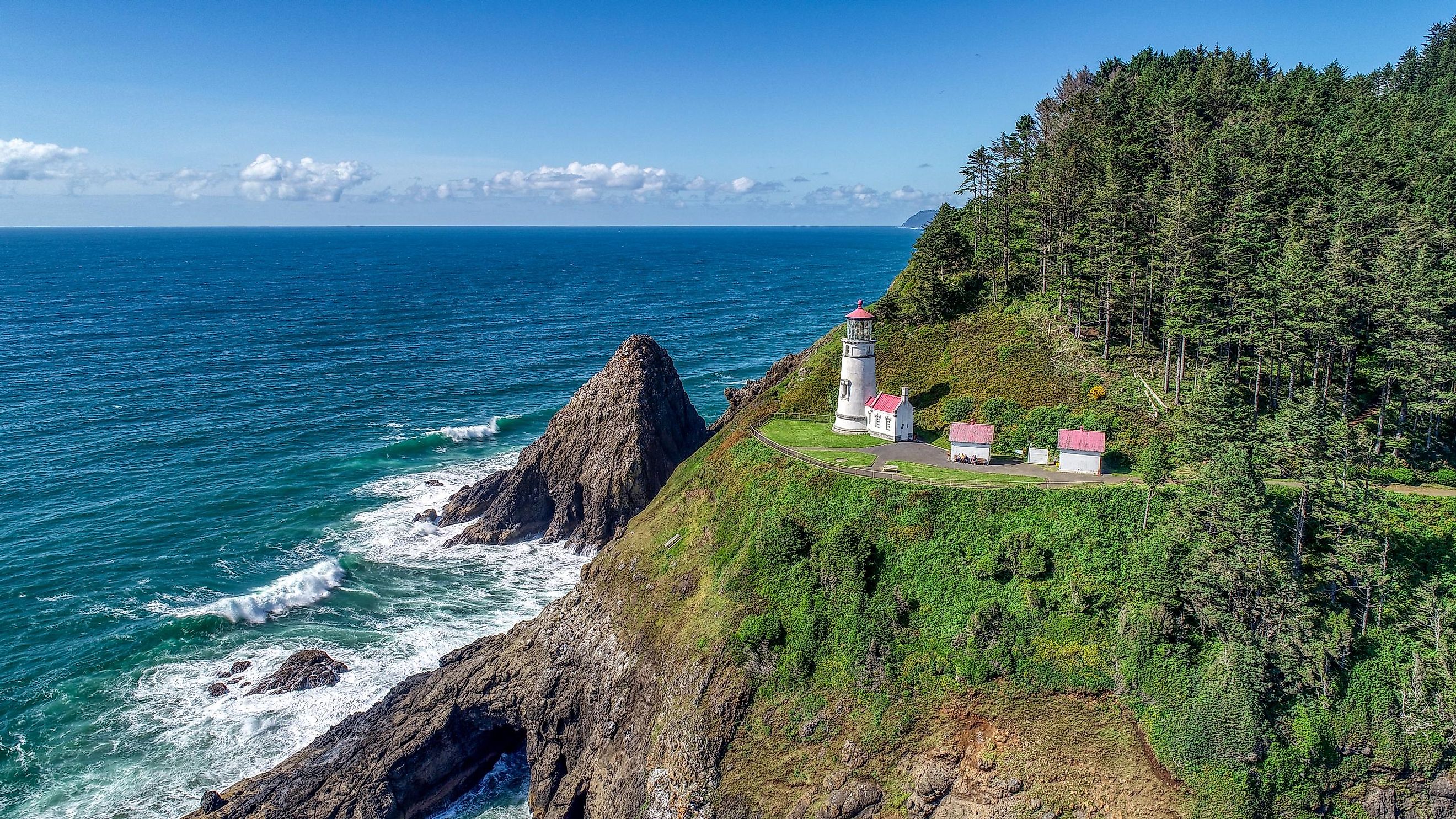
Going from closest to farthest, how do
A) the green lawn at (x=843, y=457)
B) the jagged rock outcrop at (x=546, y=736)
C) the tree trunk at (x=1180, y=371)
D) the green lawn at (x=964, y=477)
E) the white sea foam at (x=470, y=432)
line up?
the jagged rock outcrop at (x=546, y=736) → the green lawn at (x=964, y=477) → the green lawn at (x=843, y=457) → the tree trunk at (x=1180, y=371) → the white sea foam at (x=470, y=432)

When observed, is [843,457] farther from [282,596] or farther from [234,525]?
[234,525]

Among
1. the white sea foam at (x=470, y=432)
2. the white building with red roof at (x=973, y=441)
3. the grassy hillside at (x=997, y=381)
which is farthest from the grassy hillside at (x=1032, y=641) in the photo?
the white sea foam at (x=470, y=432)

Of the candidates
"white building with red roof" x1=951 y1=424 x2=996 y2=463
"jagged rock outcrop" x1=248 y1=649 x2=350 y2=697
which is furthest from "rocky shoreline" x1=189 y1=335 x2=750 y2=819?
"white building with red roof" x1=951 y1=424 x2=996 y2=463

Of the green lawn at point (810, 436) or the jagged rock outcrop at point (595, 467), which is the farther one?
the jagged rock outcrop at point (595, 467)

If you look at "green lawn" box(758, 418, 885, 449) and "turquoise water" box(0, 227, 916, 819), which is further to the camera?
"green lawn" box(758, 418, 885, 449)

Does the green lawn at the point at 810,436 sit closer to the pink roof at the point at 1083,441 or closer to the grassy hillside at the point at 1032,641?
the grassy hillside at the point at 1032,641

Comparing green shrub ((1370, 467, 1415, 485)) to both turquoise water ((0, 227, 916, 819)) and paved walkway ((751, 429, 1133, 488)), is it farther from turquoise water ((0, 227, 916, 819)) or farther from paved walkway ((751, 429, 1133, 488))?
turquoise water ((0, 227, 916, 819))

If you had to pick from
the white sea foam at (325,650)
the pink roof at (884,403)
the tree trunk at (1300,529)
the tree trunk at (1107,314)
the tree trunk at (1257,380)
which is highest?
the tree trunk at (1107,314)
